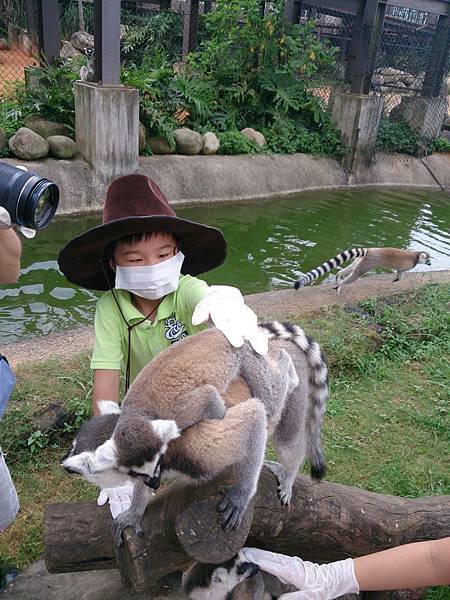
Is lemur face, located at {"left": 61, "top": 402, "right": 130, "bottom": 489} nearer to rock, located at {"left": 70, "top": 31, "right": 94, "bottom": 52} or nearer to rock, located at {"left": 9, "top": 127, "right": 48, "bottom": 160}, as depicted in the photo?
rock, located at {"left": 9, "top": 127, "right": 48, "bottom": 160}

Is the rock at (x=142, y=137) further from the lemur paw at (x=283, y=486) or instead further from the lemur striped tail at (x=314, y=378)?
the lemur paw at (x=283, y=486)

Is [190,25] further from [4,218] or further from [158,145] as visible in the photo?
[4,218]

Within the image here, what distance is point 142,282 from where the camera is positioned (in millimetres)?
2025

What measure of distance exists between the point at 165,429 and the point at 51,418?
1.85 m

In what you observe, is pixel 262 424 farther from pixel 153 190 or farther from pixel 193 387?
pixel 153 190

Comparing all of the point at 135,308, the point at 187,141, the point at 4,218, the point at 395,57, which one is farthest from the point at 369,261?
the point at 395,57

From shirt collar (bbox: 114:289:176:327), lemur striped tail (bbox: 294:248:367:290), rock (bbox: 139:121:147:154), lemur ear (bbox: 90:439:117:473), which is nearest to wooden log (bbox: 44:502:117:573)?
lemur ear (bbox: 90:439:117:473)

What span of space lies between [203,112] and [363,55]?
3.82m

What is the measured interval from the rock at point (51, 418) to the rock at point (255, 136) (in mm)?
9135

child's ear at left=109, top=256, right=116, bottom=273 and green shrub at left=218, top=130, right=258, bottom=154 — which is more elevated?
child's ear at left=109, top=256, right=116, bottom=273

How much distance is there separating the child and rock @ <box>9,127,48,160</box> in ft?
22.0

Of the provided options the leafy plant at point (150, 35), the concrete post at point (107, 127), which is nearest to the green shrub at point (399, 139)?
the leafy plant at point (150, 35)

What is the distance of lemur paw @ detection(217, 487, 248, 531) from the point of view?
1.76m

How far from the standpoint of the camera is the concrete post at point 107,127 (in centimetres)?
821
